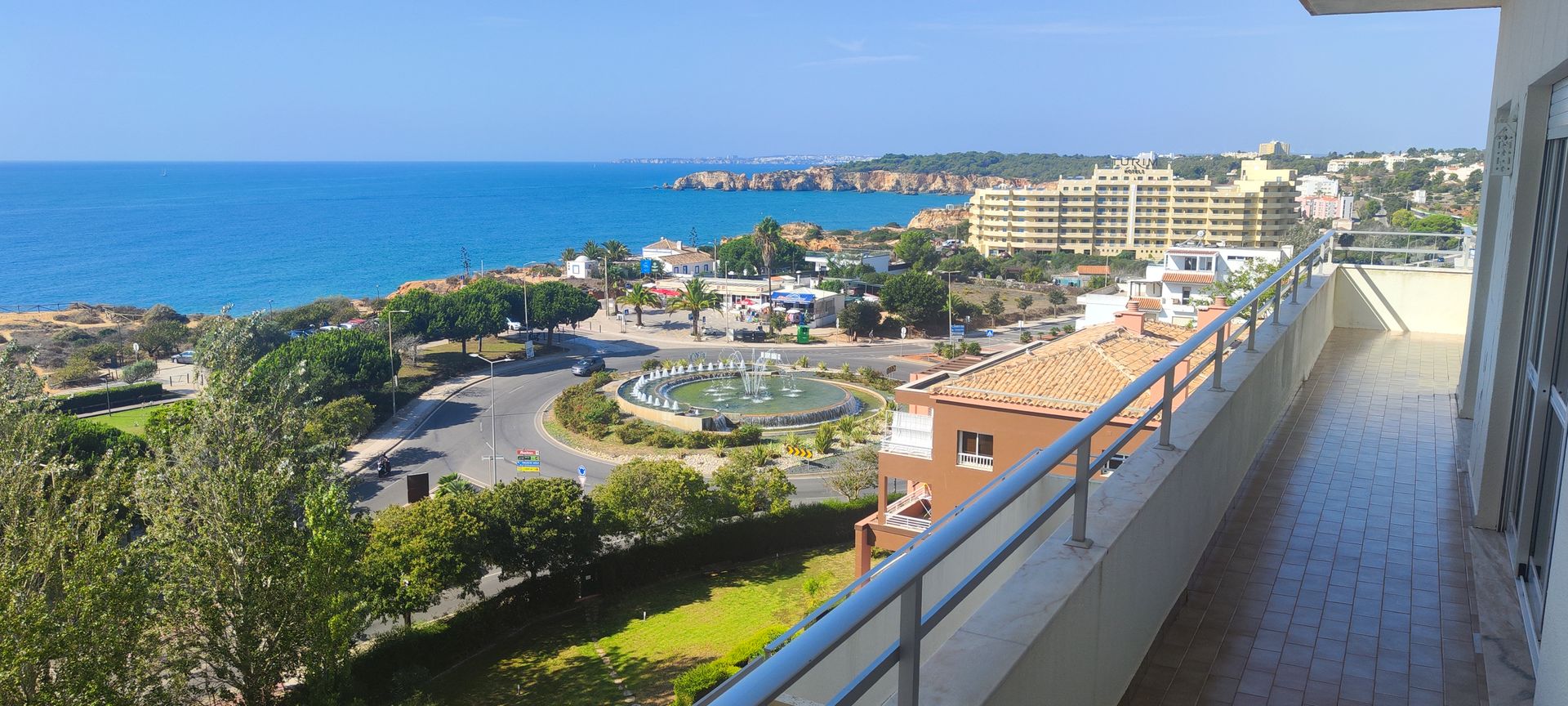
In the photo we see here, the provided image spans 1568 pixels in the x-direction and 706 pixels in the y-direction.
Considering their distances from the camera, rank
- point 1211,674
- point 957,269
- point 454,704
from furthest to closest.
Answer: point 957,269 < point 454,704 < point 1211,674

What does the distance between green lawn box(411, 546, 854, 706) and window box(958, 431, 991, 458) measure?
5.02m

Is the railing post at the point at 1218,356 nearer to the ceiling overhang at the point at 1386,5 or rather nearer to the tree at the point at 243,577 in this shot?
the ceiling overhang at the point at 1386,5

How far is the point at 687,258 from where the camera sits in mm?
86125

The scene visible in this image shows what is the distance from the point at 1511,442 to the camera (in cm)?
447

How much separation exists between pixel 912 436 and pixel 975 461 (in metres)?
1.10

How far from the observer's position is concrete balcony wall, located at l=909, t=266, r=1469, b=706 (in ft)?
7.16

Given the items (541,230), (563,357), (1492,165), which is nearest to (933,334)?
(563,357)

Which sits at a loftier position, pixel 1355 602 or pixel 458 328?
pixel 1355 602

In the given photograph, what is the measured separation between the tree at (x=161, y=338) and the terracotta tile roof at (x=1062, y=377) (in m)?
50.2

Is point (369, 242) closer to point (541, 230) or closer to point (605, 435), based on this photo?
point (541, 230)

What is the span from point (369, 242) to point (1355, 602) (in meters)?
155

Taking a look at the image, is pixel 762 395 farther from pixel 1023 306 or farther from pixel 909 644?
pixel 909 644

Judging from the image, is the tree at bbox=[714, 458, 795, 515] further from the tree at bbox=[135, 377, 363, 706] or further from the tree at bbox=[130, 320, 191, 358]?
the tree at bbox=[130, 320, 191, 358]

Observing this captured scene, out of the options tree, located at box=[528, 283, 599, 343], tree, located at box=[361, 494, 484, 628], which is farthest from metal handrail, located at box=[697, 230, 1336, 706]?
tree, located at box=[528, 283, 599, 343]
